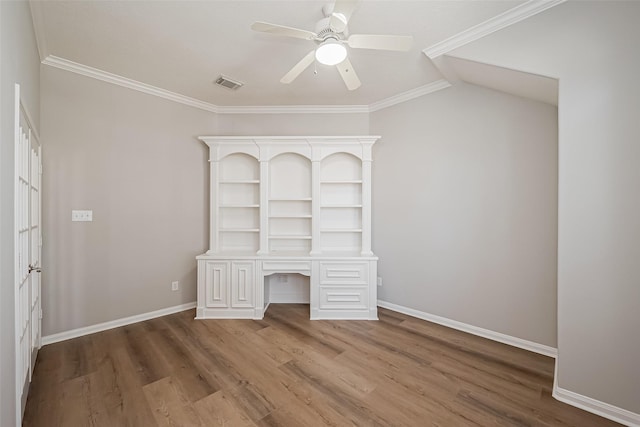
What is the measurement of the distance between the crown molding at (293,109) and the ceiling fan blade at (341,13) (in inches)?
80.3

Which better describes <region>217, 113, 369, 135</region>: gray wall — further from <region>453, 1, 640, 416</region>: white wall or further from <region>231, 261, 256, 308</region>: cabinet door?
<region>453, 1, 640, 416</region>: white wall

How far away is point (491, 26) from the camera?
213cm

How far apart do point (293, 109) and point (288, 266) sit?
89.0 inches

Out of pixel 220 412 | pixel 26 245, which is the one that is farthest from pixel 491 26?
pixel 26 245

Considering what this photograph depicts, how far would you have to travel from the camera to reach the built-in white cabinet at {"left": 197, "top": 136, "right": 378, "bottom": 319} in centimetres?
328

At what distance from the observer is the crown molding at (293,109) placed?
12.5 feet

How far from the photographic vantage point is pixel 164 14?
2.04 meters

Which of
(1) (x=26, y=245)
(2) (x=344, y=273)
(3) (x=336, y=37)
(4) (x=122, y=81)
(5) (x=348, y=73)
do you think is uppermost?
(4) (x=122, y=81)

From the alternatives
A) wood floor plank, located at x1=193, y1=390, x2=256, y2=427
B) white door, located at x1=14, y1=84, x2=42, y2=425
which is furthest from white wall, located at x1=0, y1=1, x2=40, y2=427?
wood floor plank, located at x1=193, y1=390, x2=256, y2=427

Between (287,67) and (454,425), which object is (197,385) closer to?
(454,425)

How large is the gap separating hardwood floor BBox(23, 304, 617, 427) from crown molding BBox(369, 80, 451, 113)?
284cm

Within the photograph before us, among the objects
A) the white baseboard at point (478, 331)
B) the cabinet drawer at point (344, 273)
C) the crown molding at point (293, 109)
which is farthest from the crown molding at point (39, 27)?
the white baseboard at point (478, 331)

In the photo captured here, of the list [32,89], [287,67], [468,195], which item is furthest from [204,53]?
[468,195]

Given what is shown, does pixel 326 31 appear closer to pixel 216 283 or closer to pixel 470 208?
pixel 470 208
